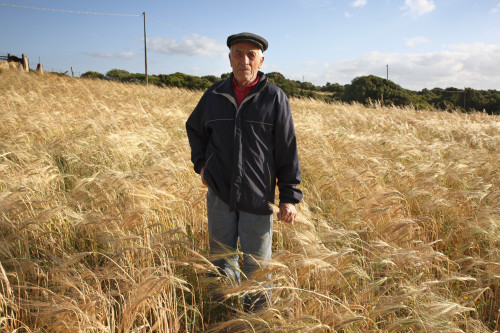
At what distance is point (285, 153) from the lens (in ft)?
6.42

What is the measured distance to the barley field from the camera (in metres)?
1.62

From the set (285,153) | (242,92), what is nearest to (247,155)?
(285,153)

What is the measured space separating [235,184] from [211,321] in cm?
89

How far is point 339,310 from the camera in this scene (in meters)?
1.64

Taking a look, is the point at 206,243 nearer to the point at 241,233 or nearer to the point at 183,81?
the point at 241,233

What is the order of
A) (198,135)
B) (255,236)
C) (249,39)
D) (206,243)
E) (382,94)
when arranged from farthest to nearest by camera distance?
(382,94) < (206,243) < (198,135) < (255,236) < (249,39)

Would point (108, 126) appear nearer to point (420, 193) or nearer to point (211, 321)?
point (211, 321)

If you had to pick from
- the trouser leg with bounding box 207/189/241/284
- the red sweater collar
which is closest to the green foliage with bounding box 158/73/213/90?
the red sweater collar

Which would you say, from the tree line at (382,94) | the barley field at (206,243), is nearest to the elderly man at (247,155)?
the barley field at (206,243)

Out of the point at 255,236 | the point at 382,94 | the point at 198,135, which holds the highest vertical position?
the point at 382,94

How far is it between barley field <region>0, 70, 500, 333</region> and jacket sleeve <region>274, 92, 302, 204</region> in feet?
0.96

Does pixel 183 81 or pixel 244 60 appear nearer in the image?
pixel 244 60

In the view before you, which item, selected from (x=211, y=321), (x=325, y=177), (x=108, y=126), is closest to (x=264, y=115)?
(x=211, y=321)

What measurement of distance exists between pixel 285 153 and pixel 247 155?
23 cm
